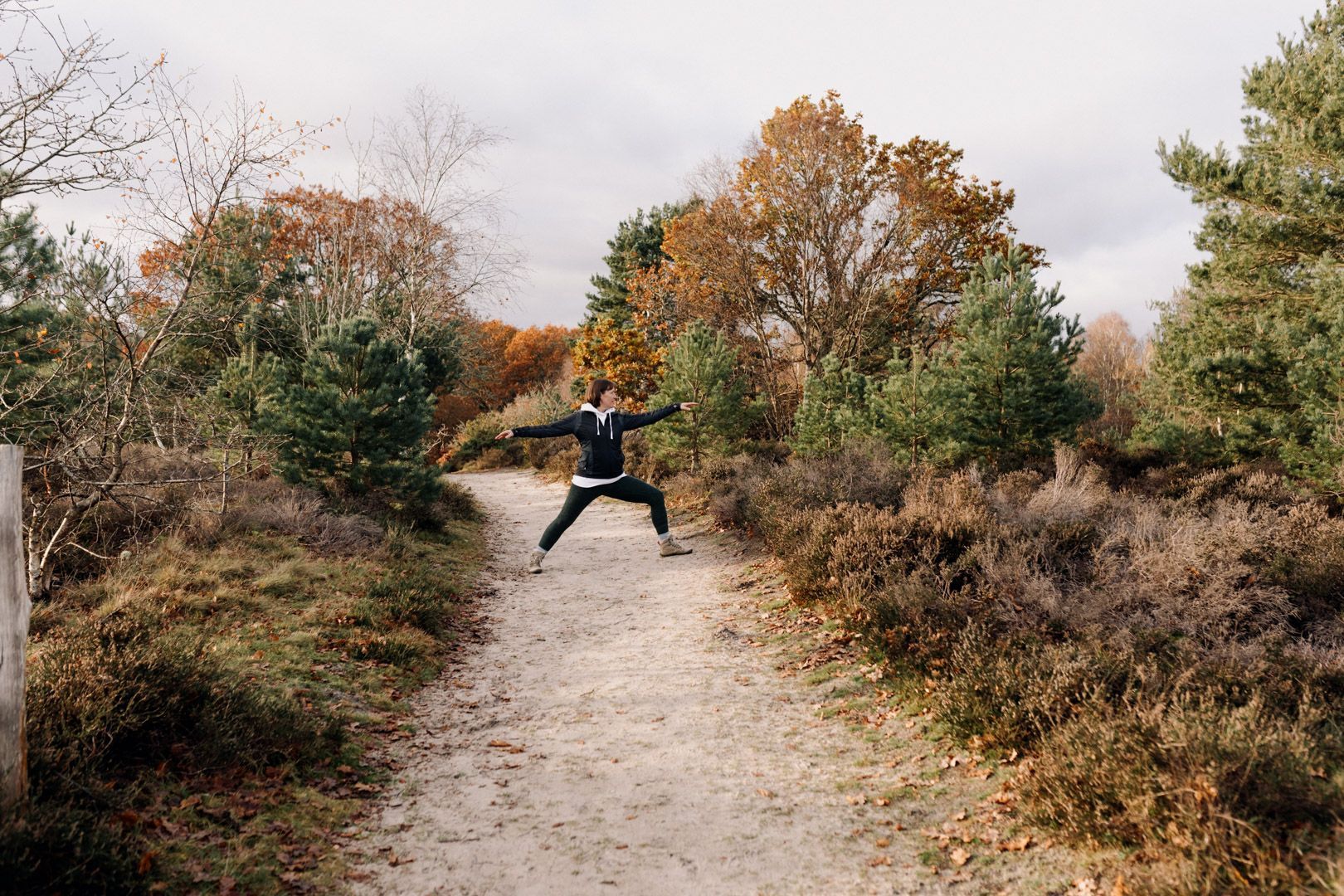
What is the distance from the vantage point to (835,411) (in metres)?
17.2

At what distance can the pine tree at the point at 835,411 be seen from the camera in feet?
51.2

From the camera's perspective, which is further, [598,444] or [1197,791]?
[598,444]

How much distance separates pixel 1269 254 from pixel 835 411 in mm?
9077

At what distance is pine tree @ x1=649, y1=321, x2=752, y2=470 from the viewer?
52.8 ft

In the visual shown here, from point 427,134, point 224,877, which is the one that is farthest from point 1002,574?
point 427,134

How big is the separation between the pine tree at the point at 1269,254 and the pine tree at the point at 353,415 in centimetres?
1511

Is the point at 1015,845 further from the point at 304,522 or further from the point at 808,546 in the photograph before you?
the point at 304,522

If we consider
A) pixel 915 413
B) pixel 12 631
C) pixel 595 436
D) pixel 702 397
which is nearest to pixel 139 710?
pixel 12 631

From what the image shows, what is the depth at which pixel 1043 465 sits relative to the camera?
1404 centimetres

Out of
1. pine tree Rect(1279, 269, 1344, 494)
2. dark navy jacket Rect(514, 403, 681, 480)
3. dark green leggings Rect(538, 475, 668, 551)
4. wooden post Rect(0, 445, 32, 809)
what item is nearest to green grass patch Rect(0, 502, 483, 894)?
wooden post Rect(0, 445, 32, 809)

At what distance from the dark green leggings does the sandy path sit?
5.21ft

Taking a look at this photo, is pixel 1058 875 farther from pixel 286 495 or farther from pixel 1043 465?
pixel 1043 465

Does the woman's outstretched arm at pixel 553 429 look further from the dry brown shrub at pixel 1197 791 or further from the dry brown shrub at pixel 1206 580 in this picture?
the dry brown shrub at pixel 1197 791

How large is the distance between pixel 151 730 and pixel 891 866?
4.14m
